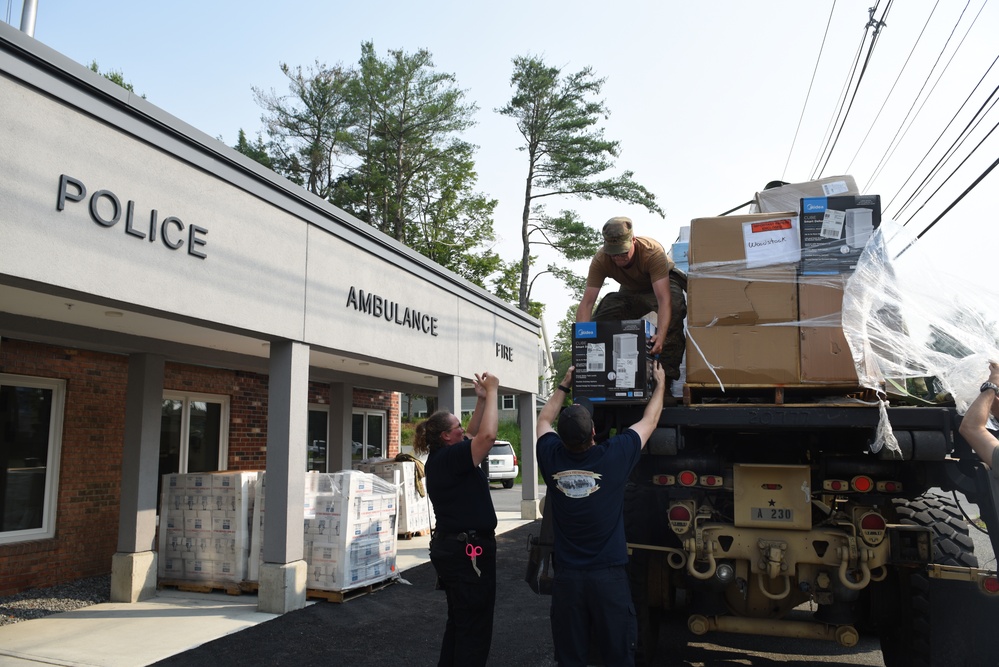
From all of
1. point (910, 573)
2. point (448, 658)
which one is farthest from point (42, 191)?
point (910, 573)

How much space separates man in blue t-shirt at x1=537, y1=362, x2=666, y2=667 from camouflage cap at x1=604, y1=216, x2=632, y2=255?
1628 mm

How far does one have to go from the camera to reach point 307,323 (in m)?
7.99

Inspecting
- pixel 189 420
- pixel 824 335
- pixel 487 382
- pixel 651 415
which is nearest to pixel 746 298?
pixel 824 335

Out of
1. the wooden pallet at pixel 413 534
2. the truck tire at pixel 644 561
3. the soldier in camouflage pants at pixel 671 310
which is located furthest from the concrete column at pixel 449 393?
the truck tire at pixel 644 561

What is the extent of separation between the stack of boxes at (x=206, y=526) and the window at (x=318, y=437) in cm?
536

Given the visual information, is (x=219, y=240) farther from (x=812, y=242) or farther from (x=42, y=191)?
(x=812, y=242)

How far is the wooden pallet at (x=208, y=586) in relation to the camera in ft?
26.8

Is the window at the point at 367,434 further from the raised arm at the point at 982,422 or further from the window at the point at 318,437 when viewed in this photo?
the raised arm at the point at 982,422

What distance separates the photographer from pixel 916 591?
14.9 feet

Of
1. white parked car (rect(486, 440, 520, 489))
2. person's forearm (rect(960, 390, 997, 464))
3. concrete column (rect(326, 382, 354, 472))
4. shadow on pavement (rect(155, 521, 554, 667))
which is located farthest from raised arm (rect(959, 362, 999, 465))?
white parked car (rect(486, 440, 520, 489))

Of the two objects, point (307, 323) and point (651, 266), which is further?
point (307, 323)

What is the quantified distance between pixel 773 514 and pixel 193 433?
8.67 metres

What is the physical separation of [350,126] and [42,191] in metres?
27.4

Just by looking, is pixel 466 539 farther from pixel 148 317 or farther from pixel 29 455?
pixel 29 455
